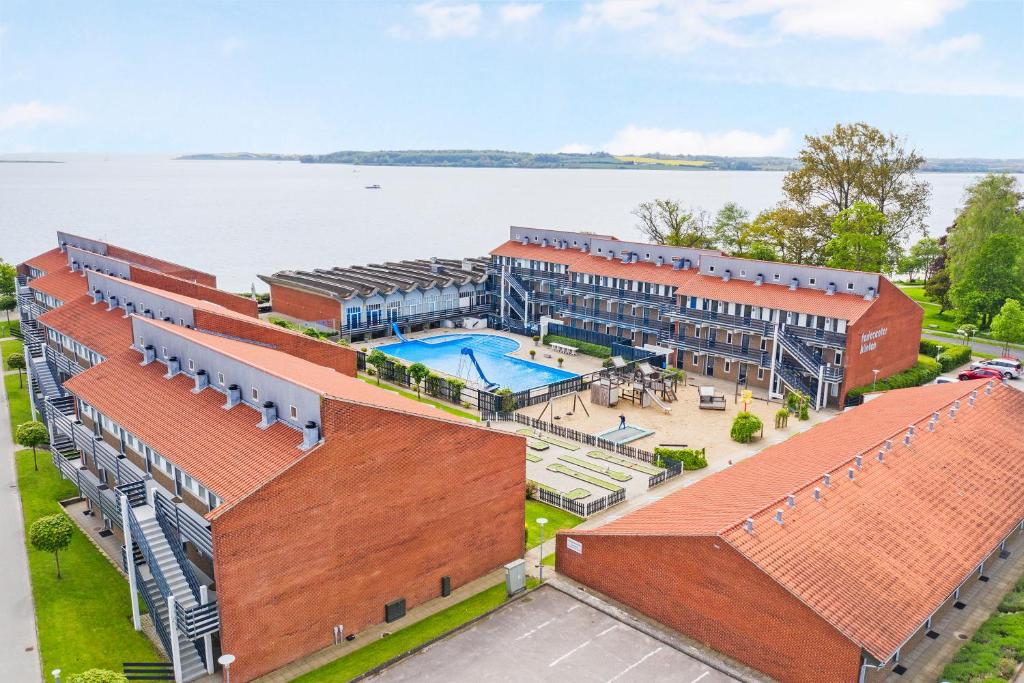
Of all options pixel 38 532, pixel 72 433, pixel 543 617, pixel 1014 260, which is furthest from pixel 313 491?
pixel 1014 260

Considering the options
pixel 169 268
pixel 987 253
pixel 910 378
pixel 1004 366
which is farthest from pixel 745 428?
pixel 169 268

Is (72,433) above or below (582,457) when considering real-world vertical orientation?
above

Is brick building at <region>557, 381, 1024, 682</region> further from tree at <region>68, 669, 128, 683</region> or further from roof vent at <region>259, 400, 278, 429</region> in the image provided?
tree at <region>68, 669, 128, 683</region>

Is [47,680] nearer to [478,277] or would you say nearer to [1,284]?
[478,277]

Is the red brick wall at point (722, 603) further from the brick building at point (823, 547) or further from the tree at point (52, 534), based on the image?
the tree at point (52, 534)

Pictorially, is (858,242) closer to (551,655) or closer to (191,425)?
(551,655)

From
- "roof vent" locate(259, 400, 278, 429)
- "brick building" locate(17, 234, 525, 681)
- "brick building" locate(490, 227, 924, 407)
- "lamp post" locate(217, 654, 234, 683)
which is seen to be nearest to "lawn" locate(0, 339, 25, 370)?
"brick building" locate(17, 234, 525, 681)
